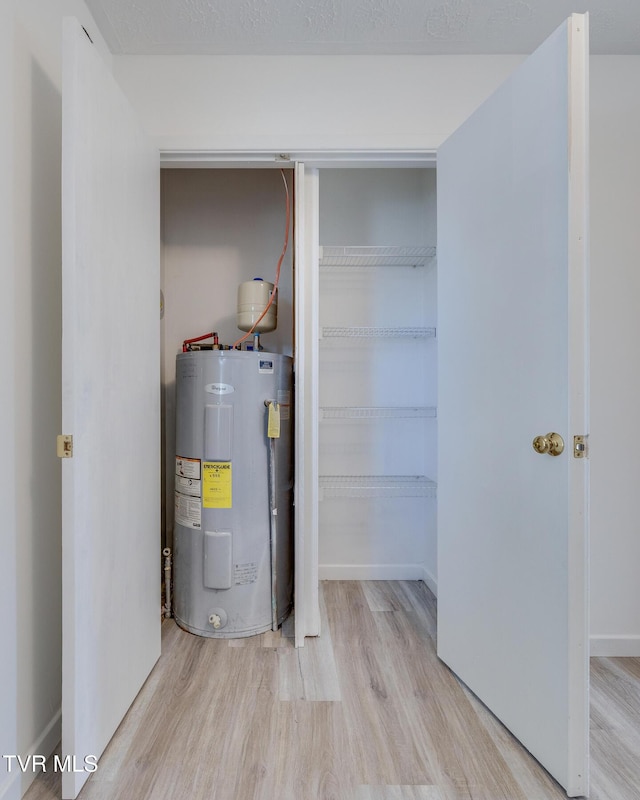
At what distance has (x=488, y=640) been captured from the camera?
4.61ft

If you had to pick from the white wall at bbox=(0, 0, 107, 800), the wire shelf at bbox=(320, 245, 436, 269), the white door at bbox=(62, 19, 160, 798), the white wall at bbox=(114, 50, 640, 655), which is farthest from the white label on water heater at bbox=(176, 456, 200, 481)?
the white wall at bbox=(114, 50, 640, 655)

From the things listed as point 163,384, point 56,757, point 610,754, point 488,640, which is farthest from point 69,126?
point 610,754

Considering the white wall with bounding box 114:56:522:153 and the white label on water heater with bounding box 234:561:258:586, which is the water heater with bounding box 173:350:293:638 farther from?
the white wall with bounding box 114:56:522:153

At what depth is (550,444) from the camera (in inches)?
45.1

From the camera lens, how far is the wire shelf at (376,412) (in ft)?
7.41

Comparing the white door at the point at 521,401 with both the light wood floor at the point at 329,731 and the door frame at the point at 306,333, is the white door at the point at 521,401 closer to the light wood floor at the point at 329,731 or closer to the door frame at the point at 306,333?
the light wood floor at the point at 329,731

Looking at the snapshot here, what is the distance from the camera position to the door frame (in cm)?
179

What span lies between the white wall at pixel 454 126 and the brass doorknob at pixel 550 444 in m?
0.79

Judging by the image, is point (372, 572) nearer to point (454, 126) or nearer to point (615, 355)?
point (615, 355)

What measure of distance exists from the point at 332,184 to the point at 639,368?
174 cm

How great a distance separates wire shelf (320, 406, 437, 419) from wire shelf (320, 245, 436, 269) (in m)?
0.76

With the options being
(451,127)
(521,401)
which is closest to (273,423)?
(521,401)

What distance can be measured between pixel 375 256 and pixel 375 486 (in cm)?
116

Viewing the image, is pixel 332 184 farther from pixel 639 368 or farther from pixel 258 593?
pixel 258 593
